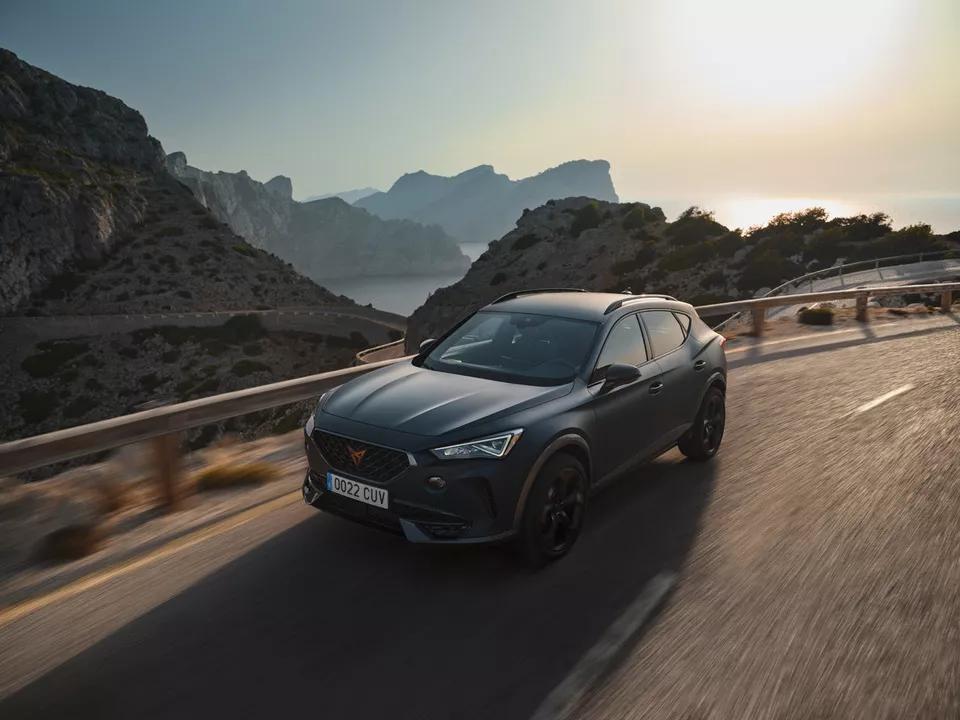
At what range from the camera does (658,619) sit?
390cm

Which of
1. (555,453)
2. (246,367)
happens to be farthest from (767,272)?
(246,367)

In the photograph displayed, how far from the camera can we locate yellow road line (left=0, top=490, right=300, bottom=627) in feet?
13.1

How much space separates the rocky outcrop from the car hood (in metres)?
96.8

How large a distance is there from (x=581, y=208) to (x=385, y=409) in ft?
229

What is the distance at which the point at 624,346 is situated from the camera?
5.37 meters


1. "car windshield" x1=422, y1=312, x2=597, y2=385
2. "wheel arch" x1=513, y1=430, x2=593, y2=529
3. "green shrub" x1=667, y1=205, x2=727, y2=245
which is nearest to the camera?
"wheel arch" x1=513, y1=430, x2=593, y2=529

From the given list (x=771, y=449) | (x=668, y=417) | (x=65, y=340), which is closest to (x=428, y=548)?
(x=668, y=417)

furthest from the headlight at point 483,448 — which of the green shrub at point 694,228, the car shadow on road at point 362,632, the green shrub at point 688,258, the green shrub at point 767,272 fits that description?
the green shrub at point 694,228

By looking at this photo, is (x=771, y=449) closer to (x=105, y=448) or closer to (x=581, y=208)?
(x=105, y=448)

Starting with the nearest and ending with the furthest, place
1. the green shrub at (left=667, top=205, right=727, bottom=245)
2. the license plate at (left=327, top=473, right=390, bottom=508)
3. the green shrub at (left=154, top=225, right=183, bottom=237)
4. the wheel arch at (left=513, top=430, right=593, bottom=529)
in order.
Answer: the license plate at (left=327, top=473, right=390, bottom=508), the wheel arch at (left=513, top=430, right=593, bottom=529), the green shrub at (left=667, top=205, right=727, bottom=245), the green shrub at (left=154, top=225, right=183, bottom=237)

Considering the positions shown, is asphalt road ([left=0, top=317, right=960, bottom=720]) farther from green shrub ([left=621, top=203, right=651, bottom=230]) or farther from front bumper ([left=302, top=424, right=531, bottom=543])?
green shrub ([left=621, top=203, right=651, bottom=230])

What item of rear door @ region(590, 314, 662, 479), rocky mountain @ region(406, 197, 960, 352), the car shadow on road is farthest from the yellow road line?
rocky mountain @ region(406, 197, 960, 352)

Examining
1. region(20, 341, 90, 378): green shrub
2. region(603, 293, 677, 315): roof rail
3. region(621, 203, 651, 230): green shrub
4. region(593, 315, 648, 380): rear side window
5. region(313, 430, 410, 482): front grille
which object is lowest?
region(20, 341, 90, 378): green shrub

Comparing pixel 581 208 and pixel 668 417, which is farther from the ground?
pixel 581 208
